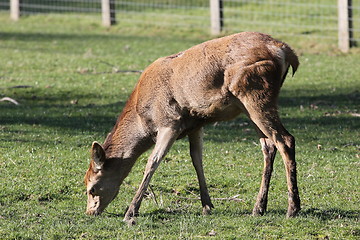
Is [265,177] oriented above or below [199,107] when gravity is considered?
below

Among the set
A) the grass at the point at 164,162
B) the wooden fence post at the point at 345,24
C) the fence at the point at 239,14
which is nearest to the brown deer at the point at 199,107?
the grass at the point at 164,162

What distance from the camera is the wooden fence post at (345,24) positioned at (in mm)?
16828

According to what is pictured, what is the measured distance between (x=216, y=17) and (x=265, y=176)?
12196mm

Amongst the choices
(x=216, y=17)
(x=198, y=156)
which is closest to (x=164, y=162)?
(x=198, y=156)

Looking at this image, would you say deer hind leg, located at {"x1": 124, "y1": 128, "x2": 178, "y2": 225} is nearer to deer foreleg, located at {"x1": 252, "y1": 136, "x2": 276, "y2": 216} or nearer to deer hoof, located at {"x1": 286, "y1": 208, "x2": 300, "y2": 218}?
deer foreleg, located at {"x1": 252, "y1": 136, "x2": 276, "y2": 216}

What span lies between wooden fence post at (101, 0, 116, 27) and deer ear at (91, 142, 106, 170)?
46.1 ft

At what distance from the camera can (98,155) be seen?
7.13m

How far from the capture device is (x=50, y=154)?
9.48 m

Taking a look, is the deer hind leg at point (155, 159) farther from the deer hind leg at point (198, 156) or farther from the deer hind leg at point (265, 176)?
the deer hind leg at point (265, 176)

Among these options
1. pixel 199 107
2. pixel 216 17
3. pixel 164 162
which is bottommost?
pixel 164 162

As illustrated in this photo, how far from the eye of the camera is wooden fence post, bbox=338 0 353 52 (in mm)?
16828

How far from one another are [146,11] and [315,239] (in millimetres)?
16634

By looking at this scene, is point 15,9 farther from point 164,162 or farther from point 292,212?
point 292,212

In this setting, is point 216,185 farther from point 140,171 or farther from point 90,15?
point 90,15
